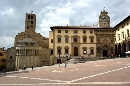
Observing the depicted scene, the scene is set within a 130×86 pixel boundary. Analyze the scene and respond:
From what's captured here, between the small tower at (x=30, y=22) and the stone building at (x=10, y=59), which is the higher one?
the small tower at (x=30, y=22)

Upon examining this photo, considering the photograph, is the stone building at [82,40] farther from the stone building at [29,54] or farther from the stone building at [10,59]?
the stone building at [10,59]

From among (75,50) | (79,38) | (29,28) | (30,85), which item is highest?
(29,28)

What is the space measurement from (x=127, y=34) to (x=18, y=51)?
117 ft

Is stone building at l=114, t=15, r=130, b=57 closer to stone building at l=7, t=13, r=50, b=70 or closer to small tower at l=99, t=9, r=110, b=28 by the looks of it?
small tower at l=99, t=9, r=110, b=28

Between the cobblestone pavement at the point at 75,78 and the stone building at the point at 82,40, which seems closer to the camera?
the cobblestone pavement at the point at 75,78

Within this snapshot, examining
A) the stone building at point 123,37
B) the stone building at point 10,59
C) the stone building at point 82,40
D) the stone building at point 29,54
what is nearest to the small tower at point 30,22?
the stone building at point 10,59

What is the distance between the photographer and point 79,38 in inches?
2313

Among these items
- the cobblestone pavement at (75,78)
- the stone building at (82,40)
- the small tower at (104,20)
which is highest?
the small tower at (104,20)

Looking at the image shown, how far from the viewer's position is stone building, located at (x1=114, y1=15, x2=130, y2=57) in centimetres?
5512

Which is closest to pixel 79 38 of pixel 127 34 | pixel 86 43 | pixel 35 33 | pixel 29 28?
pixel 86 43

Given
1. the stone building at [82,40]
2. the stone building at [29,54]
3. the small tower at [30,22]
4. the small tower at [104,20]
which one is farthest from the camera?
the small tower at [30,22]

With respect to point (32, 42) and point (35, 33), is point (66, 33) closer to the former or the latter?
point (32, 42)

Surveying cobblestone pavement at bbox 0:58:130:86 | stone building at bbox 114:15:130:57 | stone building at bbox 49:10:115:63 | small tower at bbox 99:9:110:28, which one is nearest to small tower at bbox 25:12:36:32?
small tower at bbox 99:9:110:28

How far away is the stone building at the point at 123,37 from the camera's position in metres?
55.1
